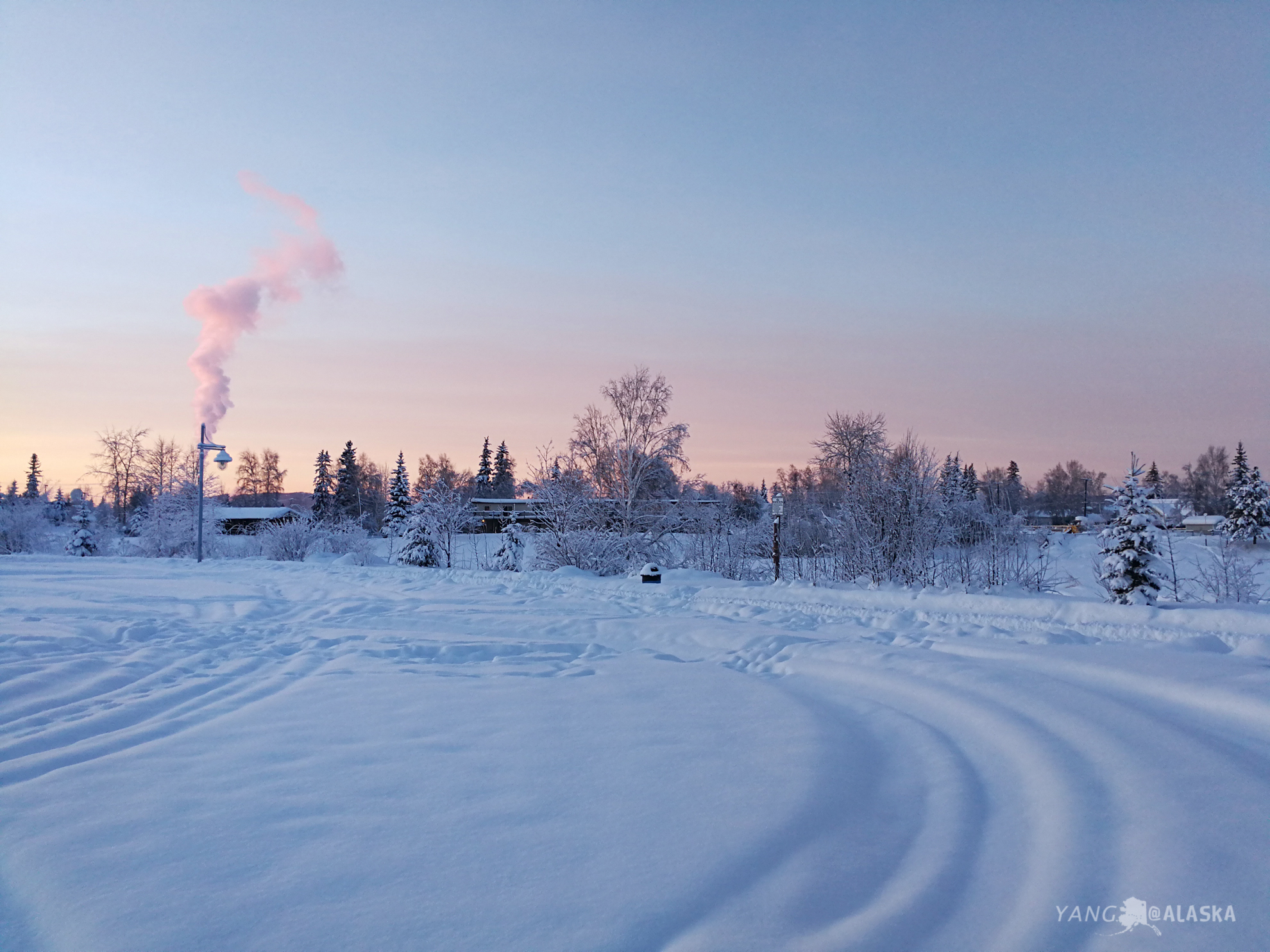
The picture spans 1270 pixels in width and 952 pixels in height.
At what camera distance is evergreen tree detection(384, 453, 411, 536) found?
3678 centimetres

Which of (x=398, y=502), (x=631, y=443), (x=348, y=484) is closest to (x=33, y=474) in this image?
(x=348, y=484)

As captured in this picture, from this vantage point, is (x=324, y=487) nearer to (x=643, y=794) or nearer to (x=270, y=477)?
(x=270, y=477)

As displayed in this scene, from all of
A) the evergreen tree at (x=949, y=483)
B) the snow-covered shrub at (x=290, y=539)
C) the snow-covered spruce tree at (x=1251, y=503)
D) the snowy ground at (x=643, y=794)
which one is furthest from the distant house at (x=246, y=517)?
the snow-covered spruce tree at (x=1251, y=503)

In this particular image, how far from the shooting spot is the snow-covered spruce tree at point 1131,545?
1228 centimetres

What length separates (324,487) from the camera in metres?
63.8

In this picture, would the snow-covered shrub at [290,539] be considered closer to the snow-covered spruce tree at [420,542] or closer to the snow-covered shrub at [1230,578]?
the snow-covered spruce tree at [420,542]

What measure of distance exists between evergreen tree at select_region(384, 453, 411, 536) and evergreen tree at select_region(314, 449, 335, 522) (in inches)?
697

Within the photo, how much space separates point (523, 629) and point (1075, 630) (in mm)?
6060

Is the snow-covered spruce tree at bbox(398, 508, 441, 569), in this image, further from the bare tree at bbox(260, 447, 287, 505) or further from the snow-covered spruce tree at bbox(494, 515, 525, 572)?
the bare tree at bbox(260, 447, 287, 505)

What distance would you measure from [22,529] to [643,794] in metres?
39.3

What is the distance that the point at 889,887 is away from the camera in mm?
2723

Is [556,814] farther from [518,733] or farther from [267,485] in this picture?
[267,485]

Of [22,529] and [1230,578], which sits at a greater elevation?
[22,529]

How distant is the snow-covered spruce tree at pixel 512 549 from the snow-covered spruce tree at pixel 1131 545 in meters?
15.3
